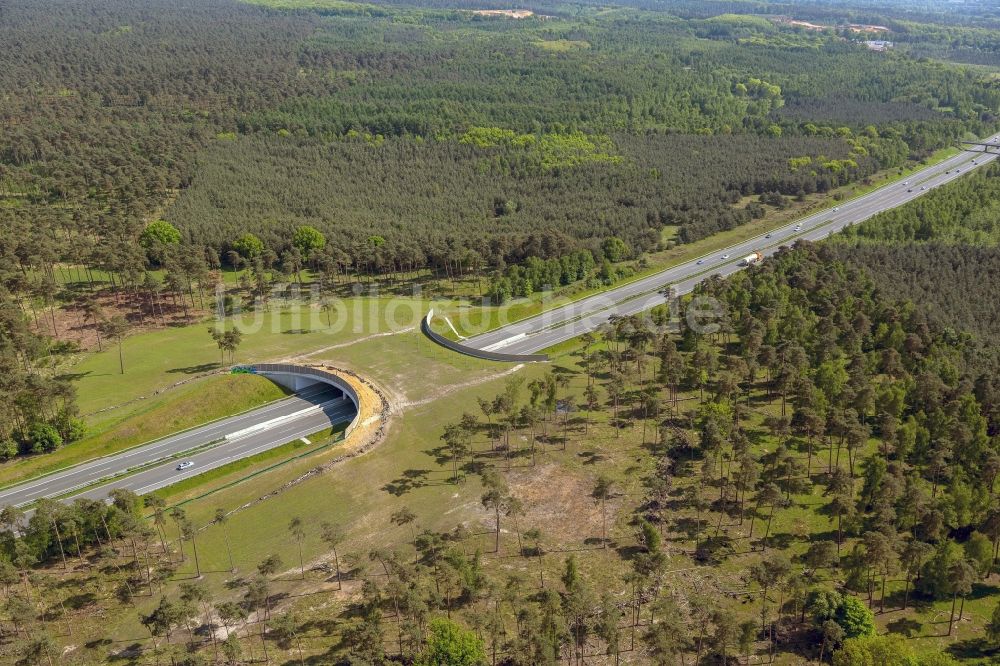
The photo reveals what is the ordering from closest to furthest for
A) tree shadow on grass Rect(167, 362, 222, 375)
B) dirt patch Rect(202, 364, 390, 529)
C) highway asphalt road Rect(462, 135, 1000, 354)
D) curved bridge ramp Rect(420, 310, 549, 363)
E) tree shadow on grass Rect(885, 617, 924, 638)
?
1. tree shadow on grass Rect(885, 617, 924, 638)
2. dirt patch Rect(202, 364, 390, 529)
3. tree shadow on grass Rect(167, 362, 222, 375)
4. curved bridge ramp Rect(420, 310, 549, 363)
5. highway asphalt road Rect(462, 135, 1000, 354)

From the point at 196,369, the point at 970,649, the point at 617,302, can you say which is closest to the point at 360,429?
the point at 196,369

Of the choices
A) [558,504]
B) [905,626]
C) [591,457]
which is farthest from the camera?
[591,457]

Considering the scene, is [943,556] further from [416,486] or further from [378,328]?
[378,328]

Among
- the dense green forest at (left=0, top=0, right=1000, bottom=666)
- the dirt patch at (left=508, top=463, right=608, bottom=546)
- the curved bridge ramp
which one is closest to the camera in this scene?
the dense green forest at (left=0, top=0, right=1000, bottom=666)

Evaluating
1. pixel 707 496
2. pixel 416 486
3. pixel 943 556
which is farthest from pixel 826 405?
pixel 416 486

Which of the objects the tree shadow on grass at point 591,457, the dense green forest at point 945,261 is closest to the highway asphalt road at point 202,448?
the tree shadow on grass at point 591,457

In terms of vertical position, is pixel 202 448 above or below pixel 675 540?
above

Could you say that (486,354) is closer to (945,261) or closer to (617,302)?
(617,302)

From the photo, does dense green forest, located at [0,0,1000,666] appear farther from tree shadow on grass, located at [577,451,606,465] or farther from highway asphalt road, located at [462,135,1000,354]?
highway asphalt road, located at [462,135,1000,354]

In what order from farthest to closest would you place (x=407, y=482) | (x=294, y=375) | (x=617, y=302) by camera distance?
(x=617, y=302) < (x=294, y=375) < (x=407, y=482)

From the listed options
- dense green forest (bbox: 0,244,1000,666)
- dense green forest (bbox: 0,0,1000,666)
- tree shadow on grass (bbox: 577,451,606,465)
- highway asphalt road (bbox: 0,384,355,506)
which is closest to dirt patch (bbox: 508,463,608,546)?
dense green forest (bbox: 0,0,1000,666)

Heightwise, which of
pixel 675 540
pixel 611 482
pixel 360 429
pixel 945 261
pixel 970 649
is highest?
pixel 945 261
